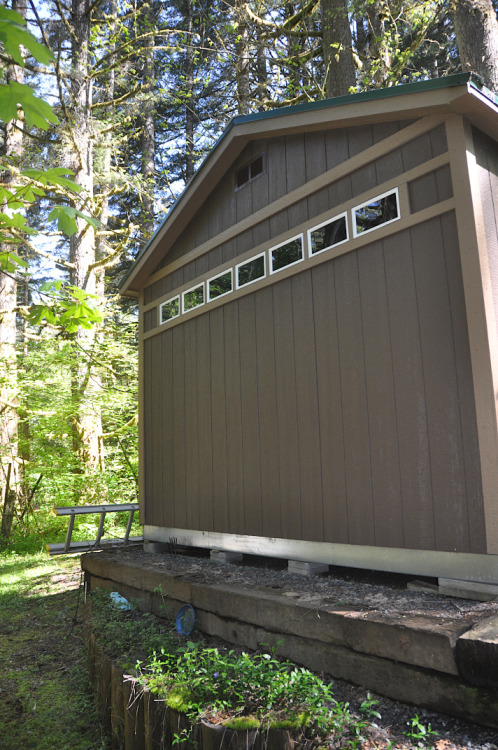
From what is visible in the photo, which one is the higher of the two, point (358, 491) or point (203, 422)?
point (203, 422)

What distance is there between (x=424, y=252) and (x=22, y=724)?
4402mm

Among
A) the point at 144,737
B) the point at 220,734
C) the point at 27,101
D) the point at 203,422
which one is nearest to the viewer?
the point at 27,101

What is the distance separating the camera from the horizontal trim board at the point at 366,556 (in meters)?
3.63

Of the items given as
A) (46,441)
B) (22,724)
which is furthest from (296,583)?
(46,441)

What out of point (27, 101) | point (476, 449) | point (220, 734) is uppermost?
point (27, 101)

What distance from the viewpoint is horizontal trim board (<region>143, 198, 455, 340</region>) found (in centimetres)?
411

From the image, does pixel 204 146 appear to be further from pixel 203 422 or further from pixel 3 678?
pixel 3 678

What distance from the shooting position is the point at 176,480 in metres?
6.69

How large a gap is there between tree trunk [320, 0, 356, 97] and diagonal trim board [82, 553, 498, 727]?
820cm

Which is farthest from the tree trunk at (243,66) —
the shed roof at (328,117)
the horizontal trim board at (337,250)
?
the horizontal trim board at (337,250)

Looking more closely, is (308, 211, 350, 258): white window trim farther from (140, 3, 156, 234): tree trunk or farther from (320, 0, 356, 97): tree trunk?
(140, 3, 156, 234): tree trunk

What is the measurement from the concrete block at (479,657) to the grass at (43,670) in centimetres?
229

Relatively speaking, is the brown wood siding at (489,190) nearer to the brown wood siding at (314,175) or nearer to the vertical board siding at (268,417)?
the brown wood siding at (314,175)

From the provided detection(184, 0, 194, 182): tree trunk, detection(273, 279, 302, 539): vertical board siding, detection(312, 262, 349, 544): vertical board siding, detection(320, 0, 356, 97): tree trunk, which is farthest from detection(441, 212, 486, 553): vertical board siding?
detection(184, 0, 194, 182): tree trunk
